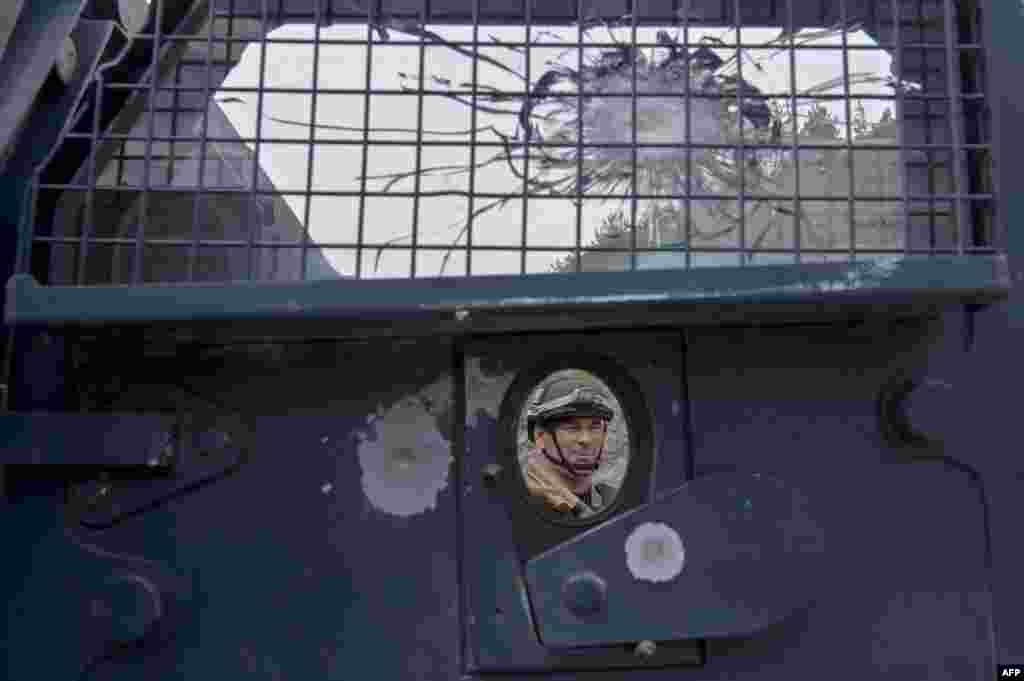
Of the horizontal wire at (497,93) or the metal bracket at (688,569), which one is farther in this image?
the horizontal wire at (497,93)

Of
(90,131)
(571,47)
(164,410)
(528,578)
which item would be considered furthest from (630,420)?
(90,131)

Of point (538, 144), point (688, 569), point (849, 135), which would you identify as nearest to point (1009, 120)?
point (849, 135)

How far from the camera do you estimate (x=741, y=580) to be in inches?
60.1

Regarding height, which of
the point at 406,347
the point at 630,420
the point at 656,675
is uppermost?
the point at 406,347

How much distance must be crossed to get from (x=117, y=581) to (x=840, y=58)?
128cm

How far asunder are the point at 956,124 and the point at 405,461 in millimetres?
917

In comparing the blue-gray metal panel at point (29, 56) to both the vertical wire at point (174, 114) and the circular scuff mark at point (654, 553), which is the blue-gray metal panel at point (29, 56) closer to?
the vertical wire at point (174, 114)

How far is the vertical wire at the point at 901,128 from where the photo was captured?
64.4 inches

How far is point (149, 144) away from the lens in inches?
64.5

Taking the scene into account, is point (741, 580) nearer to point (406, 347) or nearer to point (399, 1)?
point (406, 347)

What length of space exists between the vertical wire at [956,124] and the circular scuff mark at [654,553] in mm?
563

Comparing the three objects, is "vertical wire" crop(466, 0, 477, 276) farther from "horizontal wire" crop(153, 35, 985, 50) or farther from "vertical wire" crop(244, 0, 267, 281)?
"vertical wire" crop(244, 0, 267, 281)

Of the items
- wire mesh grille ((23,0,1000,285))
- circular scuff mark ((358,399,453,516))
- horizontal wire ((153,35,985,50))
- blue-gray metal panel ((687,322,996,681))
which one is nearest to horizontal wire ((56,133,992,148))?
wire mesh grille ((23,0,1000,285))

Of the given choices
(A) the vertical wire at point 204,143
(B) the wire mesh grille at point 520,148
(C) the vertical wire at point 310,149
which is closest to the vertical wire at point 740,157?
(B) the wire mesh grille at point 520,148
